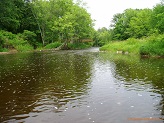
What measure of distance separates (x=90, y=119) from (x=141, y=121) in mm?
2131

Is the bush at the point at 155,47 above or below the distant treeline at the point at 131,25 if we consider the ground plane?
below

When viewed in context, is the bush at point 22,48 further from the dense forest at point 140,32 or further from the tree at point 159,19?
the tree at point 159,19

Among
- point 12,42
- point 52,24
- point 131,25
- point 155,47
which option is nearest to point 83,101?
point 155,47

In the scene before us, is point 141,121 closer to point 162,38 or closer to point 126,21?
point 162,38

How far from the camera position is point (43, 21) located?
80688 millimetres

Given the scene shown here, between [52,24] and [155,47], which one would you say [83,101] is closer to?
[155,47]

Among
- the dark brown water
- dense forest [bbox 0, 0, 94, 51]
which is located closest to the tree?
the dark brown water

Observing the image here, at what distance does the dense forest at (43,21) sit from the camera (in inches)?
2793

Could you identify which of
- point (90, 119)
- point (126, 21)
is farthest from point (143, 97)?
point (126, 21)

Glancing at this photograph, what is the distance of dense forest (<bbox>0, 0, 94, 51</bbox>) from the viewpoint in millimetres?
70938

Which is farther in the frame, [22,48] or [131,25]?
[131,25]

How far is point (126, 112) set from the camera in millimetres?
9367

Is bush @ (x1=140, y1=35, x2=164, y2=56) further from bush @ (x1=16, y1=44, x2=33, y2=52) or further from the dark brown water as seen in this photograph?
bush @ (x1=16, y1=44, x2=33, y2=52)

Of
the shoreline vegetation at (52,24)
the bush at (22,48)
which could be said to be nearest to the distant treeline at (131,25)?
the shoreline vegetation at (52,24)
